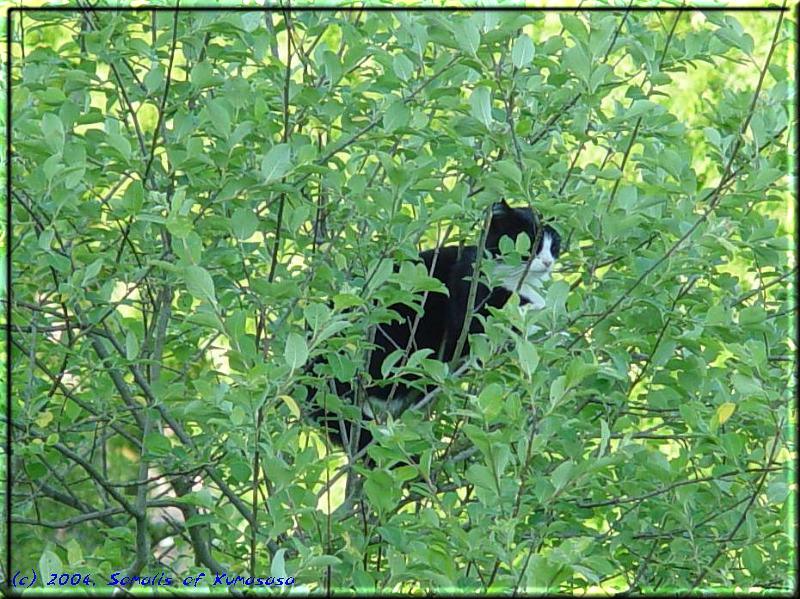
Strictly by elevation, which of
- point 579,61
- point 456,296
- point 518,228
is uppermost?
point 579,61

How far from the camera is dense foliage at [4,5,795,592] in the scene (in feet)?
7.79

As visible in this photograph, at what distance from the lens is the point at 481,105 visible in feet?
8.23

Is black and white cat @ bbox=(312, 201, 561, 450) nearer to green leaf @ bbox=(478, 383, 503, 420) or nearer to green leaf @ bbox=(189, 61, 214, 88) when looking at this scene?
green leaf @ bbox=(189, 61, 214, 88)

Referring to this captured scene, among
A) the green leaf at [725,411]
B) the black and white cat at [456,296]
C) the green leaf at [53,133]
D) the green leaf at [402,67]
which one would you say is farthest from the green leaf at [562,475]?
the black and white cat at [456,296]

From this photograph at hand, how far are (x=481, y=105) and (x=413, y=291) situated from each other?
1.50 feet

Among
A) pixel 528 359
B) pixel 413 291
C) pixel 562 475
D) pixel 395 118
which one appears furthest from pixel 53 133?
pixel 562 475

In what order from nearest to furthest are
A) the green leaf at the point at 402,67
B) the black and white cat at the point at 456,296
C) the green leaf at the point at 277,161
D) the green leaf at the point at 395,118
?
1. the green leaf at the point at 277,161
2. the green leaf at the point at 395,118
3. the green leaf at the point at 402,67
4. the black and white cat at the point at 456,296

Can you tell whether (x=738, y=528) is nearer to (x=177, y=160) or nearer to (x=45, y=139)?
(x=177, y=160)

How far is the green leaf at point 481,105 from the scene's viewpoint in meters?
2.51

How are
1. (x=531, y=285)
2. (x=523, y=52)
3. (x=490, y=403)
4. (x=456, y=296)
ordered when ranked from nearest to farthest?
1. (x=490, y=403)
2. (x=523, y=52)
3. (x=456, y=296)
4. (x=531, y=285)

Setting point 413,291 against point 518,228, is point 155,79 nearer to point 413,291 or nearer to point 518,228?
point 413,291

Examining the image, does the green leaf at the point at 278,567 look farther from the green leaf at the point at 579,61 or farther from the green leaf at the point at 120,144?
the green leaf at the point at 579,61

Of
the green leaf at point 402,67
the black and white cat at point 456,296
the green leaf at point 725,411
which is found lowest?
the black and white cat at point 456,296

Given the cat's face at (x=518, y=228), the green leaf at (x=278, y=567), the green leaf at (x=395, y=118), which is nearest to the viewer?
the green leaf at (x=278, y=567)
